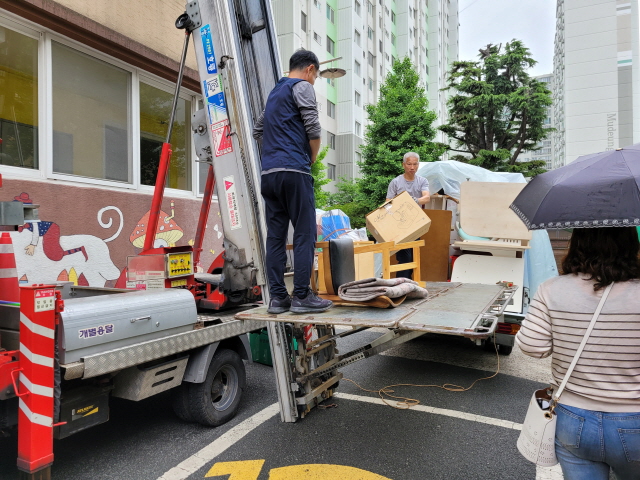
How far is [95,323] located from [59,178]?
3.85 m

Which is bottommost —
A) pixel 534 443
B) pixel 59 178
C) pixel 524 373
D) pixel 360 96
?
pixel 524 373

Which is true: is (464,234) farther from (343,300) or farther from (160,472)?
(160,472)

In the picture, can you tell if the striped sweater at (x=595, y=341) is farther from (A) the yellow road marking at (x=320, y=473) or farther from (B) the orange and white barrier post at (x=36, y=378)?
(B) the orange and white barrier post at (x=36, y=378)

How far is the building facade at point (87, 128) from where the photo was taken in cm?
545

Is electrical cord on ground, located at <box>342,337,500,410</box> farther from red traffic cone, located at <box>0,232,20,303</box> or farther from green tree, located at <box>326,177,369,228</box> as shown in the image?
green tree, located at <box>326,177,369,228</box>

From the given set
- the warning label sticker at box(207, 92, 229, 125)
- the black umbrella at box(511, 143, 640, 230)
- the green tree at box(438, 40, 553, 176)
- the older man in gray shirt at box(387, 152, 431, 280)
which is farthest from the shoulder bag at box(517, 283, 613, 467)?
the green tree at box(438, 40, 553, 176)

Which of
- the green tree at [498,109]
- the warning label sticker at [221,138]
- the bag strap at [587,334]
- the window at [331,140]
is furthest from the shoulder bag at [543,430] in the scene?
the window at [331,140]

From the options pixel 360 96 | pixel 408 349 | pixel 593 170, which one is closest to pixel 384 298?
pixel 593 170

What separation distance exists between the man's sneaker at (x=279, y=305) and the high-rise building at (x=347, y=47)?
78.0ft

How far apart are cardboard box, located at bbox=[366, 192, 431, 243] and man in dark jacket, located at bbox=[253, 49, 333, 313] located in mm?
1441

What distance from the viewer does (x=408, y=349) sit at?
6602 mm

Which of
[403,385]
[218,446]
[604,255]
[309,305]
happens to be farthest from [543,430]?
[403,385]

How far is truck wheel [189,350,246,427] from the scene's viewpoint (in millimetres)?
3664

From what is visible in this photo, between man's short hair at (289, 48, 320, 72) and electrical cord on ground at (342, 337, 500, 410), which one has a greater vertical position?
man's short hair at (289, 48, 320, 72)
